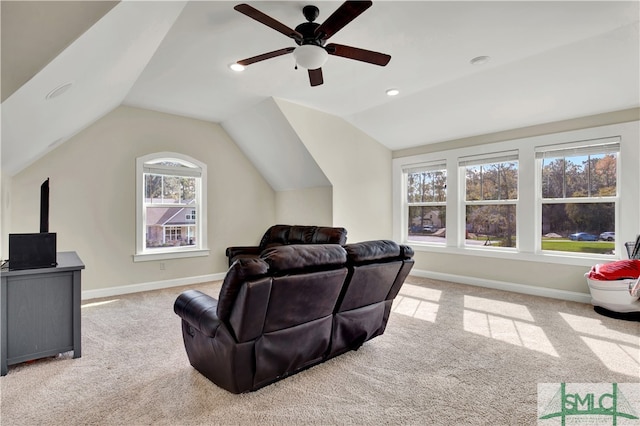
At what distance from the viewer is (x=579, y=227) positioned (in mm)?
4492

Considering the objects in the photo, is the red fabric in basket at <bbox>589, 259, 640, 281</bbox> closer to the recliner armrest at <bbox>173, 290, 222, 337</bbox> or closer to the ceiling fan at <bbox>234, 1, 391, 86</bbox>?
the ceiling fan at <bbox>234, 1, 391, 86</bbox>

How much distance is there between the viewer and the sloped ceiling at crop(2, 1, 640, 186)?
2447mm

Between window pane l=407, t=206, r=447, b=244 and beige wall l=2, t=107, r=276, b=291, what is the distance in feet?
10.6

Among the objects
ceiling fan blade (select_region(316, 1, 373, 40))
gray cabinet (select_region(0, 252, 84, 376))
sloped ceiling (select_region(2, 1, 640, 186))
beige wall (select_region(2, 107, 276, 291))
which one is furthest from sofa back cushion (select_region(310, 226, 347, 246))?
gray cabinet (select_region(0, 252, 84, 376))

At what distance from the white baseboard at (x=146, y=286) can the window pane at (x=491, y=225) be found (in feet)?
14.2

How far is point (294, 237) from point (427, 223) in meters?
2.55

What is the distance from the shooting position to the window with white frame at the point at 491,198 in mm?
5074

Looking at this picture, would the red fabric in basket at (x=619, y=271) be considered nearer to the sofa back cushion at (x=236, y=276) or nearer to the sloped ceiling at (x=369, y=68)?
the sloped ceiling at (x=369, y=68)

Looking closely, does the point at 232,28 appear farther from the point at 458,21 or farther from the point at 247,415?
the point at 247,415

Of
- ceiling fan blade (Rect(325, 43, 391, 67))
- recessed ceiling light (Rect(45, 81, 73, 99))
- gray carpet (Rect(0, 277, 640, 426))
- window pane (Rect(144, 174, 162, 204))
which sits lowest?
gray carpet (Rect(0, 277, 640, 426))

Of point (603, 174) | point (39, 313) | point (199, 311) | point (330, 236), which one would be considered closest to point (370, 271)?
point (199, 311)

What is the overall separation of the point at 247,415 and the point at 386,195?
498cm

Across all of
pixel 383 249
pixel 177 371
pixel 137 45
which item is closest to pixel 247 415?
pixel 177 371

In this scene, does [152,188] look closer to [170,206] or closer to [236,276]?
[170,206]
